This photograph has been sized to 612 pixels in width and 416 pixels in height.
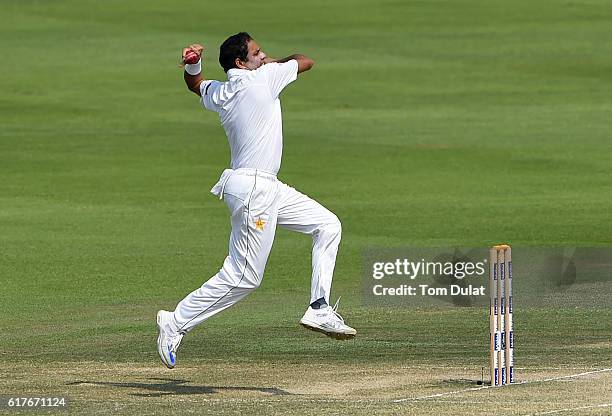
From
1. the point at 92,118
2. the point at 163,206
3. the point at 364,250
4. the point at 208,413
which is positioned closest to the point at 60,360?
the point at 208,413

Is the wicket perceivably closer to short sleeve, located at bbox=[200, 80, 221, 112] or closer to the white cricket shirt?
the white cricket shirt

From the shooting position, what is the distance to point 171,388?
430 inches

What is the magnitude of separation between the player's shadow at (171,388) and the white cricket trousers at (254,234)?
403 mm

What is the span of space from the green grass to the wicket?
0.30 metres

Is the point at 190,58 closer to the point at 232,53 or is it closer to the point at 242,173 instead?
the point at 232,53

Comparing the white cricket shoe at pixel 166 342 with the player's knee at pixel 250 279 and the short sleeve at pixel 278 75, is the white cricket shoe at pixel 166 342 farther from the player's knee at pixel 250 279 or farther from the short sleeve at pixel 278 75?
the short sleeve at pixel 278 75

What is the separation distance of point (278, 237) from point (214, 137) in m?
10.7

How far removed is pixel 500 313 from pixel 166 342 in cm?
223

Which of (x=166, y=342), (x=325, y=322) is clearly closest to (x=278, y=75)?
(x=325, y=322)

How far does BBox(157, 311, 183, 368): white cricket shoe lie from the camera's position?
10844 mm

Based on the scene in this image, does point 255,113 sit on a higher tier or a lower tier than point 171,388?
higher

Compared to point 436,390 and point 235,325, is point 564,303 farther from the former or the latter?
point 436,390

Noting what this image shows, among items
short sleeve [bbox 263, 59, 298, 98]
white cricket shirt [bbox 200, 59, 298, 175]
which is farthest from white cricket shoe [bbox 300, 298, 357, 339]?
short sleeve [bbox 263, 59, 298, 98]

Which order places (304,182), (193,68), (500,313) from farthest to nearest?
(304,182) < (193,68) < (500,313)
